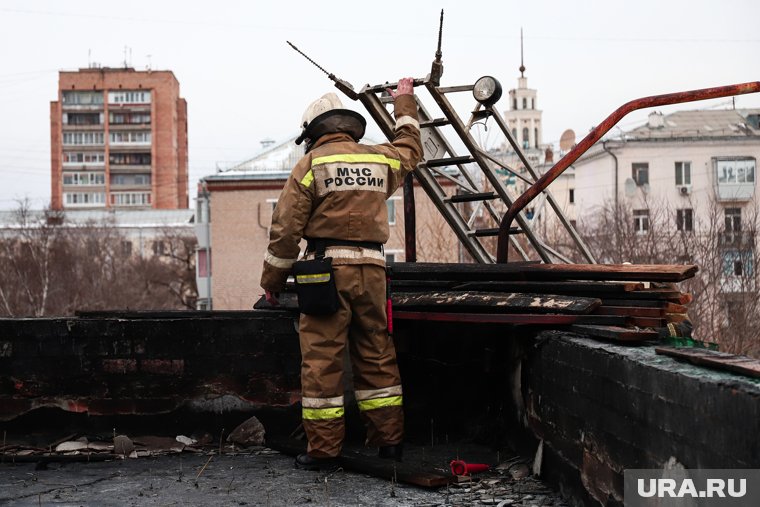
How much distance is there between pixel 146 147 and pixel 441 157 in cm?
9271

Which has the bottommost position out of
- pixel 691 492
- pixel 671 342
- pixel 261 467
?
pixel 261 467

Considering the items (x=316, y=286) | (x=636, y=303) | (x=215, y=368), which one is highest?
(x=316, y=286)

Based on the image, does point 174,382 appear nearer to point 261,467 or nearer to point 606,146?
point 261,467

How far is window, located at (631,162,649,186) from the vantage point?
173 ft

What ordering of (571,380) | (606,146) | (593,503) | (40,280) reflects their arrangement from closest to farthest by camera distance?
(593,503), (571,380), (40,280), (606,146)

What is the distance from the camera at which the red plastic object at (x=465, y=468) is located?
496 centimetres

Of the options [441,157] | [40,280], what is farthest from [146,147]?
[441,157]

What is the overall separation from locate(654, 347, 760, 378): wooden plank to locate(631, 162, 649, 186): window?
50921 millimetres

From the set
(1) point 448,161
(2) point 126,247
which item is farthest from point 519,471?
(2) point 126,247

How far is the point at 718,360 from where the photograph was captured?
3.08 m

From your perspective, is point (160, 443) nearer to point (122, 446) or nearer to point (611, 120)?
point (122, 446)

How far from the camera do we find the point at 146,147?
95.9 metres

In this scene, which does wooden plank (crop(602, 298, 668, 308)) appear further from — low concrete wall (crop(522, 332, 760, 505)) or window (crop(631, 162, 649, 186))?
window (crop(631, 162, 649, 186))

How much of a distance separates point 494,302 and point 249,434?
188 centimetres
